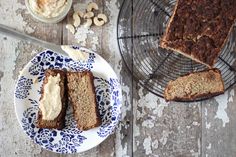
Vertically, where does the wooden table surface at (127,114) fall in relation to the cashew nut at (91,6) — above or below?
below

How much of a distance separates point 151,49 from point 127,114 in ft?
0.95

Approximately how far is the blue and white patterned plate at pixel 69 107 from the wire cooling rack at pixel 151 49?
0.12 metres

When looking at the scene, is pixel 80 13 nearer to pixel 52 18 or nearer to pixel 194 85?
pixel 52 18

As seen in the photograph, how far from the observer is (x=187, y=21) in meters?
2.48

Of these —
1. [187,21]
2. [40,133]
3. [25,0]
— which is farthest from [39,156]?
Answer: [187,21]

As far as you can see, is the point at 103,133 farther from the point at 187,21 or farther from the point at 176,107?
the point at 187,21

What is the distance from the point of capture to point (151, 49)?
2568 millimetres

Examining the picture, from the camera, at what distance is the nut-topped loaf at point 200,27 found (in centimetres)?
247

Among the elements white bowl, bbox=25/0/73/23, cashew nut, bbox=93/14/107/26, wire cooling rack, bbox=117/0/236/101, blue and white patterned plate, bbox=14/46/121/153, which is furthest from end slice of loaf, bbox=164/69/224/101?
white bowl, bbox=25/0/73/23

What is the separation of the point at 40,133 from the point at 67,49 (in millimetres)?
359

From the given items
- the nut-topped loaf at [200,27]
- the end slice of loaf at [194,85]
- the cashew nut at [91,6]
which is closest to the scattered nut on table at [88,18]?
the cashew nut at [91,6]

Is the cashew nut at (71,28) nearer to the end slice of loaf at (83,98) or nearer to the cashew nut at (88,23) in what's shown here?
the cashew nut at (88,23)

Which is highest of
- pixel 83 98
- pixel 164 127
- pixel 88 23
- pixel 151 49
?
pixel 88 23

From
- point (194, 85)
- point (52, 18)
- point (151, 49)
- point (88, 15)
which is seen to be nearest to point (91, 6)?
point (88, 15)
